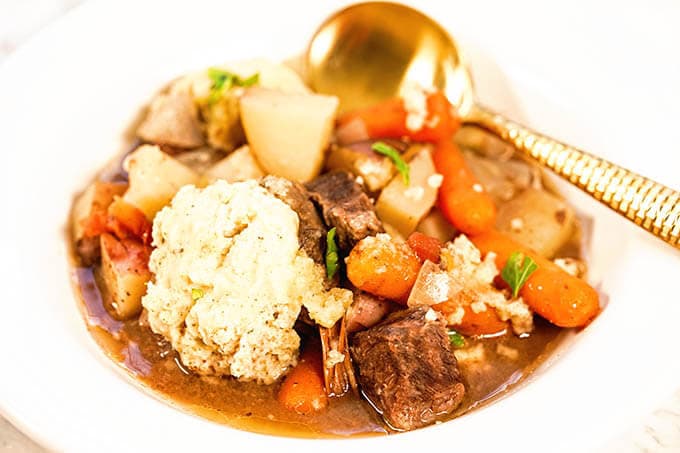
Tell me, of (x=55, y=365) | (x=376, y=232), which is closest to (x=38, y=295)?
(x=55, y=365)

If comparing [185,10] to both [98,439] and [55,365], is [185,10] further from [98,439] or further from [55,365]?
[98,439]

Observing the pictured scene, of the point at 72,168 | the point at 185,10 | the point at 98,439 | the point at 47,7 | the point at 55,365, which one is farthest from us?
the point at 47,7

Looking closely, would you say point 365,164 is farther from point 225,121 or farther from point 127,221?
point 127,221

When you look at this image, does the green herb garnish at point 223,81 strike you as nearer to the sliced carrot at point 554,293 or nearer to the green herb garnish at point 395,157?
the green herb garnish at point 395,157

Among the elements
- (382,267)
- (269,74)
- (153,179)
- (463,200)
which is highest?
(269,74)

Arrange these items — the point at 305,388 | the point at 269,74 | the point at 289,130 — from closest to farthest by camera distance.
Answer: the point at 305,388 < the point at 289,130 < the point at 269,74

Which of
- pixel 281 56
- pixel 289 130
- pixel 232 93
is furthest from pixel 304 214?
pixel 281 56
